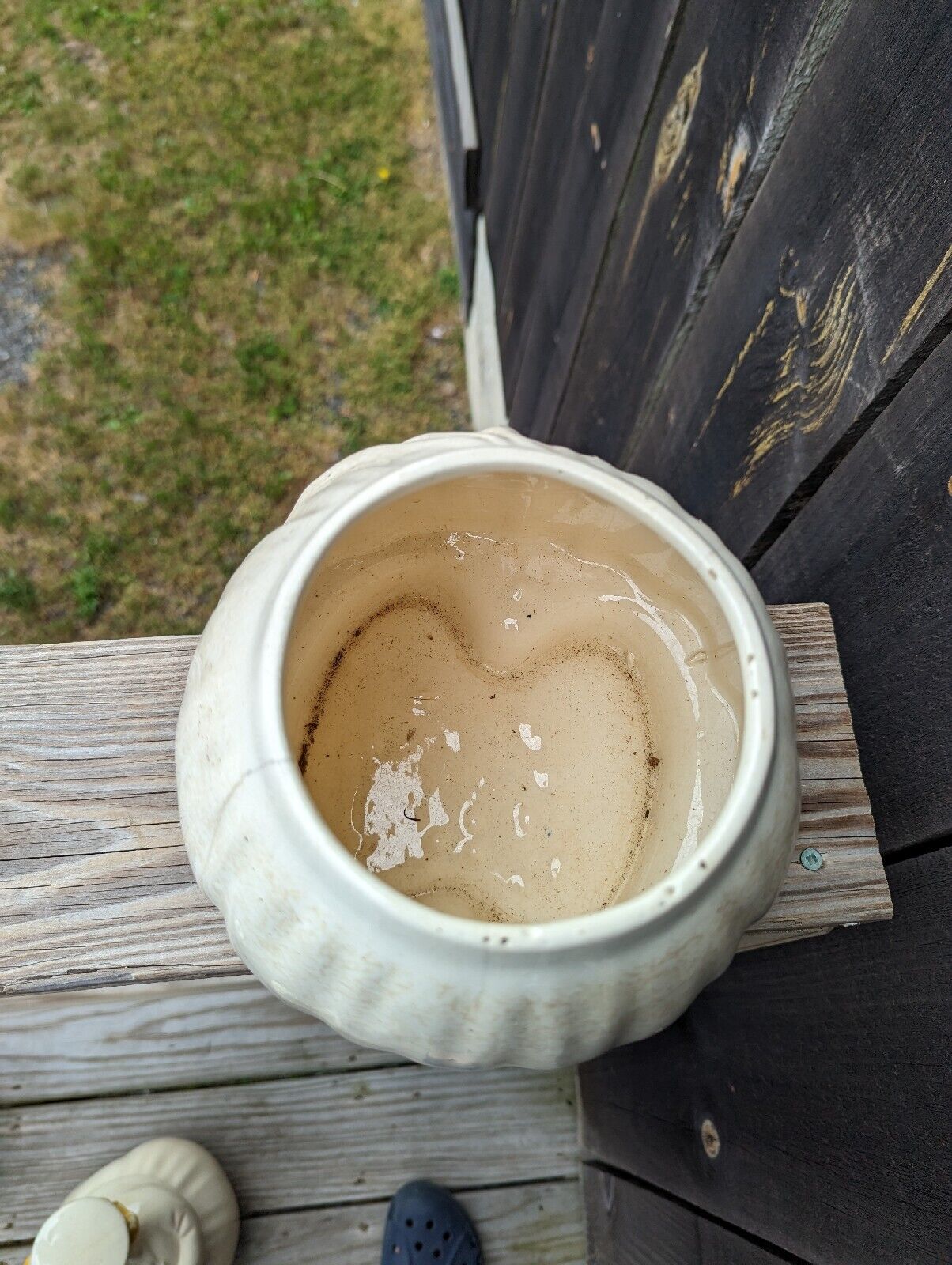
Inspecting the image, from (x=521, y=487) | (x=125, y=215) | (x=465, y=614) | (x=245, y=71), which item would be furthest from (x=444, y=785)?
(x=245, y=71)

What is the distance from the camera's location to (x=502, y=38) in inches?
52.5

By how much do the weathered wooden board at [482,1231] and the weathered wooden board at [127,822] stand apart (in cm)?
74

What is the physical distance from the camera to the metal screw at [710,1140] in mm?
863

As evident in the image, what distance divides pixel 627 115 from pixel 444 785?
70 centimetres

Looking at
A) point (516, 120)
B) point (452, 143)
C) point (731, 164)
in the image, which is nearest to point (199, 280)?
point (452, 143)

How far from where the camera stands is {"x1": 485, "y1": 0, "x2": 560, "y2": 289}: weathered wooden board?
1.13m

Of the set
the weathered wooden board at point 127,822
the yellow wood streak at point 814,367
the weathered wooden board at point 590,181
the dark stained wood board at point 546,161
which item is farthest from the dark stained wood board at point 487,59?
the weathered wooden board at point 127,822

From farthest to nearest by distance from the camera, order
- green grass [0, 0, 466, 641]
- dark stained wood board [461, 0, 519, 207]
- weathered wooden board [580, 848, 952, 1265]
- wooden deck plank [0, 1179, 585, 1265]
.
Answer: green grass [0, 0, 466, 641] → dark stained wood board [461, 0, 519, 207] → wooden deck plank [0, 1179, 585, 1265] → weathered wooden board [580, 848, 952, 1265]

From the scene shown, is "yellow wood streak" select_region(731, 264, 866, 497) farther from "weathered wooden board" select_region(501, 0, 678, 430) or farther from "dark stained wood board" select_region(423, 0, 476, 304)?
"dark stained wood board" select_region(423, 0, 476, 304)

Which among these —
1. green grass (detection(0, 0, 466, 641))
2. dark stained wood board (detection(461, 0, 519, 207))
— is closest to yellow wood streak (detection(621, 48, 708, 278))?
dark stained wood board (detection(461, 0, 519, 207))

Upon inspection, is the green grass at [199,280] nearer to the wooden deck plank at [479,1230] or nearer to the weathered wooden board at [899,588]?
the wooden deck plank at [479,1230]

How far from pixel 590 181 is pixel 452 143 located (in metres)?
0.96

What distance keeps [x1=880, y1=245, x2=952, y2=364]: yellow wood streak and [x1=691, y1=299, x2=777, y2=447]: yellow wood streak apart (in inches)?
6.2

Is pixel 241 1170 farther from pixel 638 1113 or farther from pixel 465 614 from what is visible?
pixel 465 614
